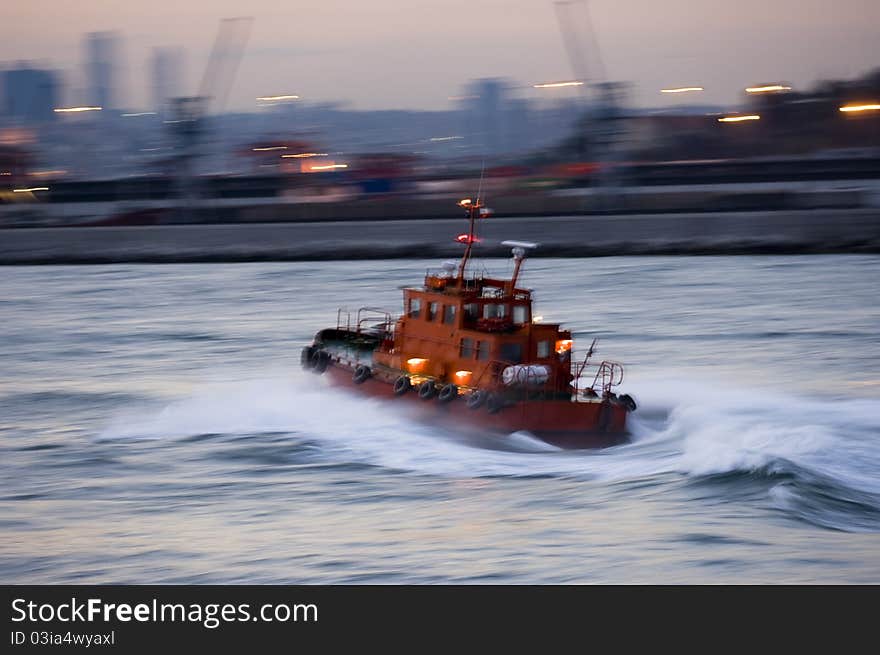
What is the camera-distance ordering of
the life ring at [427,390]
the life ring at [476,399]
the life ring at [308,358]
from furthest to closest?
the life ring at [308,358], the life ring at [427,390], the life ring at [476,399]

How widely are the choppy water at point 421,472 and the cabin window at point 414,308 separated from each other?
4.38ft

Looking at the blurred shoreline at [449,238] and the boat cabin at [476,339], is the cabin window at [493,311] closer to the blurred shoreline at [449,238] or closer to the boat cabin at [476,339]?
the boat cabin at [476,339]

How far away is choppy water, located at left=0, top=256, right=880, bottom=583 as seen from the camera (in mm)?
11914

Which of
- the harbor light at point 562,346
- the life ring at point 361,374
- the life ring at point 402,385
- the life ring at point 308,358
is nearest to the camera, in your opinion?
the harbor light at point 562,346

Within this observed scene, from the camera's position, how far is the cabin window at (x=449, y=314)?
16.9 m

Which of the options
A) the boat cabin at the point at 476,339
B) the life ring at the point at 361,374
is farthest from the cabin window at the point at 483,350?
the life ring at the point at 361,374

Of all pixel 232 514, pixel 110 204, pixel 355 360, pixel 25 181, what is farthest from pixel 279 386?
pixel 25 181

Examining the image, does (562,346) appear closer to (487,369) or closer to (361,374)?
(487,369)

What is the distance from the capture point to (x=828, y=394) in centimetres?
1945

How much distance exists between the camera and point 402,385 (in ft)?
56.4

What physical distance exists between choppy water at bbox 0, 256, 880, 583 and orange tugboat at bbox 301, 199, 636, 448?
308 millimetres

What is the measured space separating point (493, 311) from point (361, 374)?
246 centimetres

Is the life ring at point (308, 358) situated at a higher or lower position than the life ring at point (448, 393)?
higher

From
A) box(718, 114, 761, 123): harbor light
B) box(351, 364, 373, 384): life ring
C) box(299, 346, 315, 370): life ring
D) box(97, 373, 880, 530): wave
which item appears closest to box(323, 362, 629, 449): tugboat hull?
box(97, 373, 880, 530): wave
